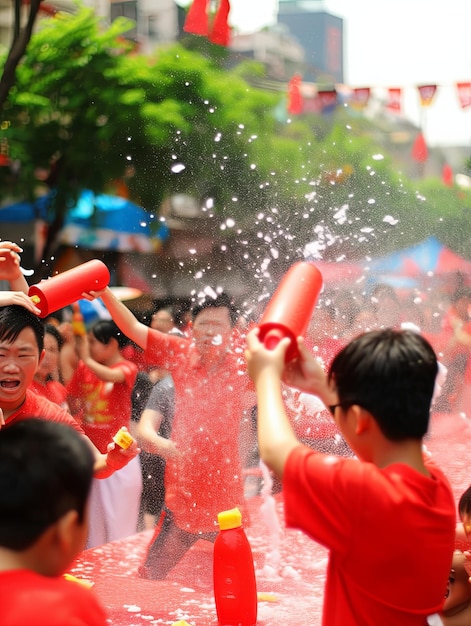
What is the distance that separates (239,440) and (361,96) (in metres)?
4.09

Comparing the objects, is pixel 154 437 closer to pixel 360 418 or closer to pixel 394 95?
pixel 360 418

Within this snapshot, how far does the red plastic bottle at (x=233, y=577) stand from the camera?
252 centimetres

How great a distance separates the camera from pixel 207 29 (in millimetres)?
5539

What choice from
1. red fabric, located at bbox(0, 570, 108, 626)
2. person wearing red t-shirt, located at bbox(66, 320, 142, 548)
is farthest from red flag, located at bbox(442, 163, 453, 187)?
red fabric, located at bbox(0, 570, 108, 626)

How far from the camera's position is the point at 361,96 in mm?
6875

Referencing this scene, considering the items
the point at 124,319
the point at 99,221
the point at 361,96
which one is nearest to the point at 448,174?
the point at 99,221

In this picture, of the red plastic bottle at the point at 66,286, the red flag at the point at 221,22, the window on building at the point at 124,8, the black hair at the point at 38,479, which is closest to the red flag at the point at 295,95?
the red flag at the point at 221,22

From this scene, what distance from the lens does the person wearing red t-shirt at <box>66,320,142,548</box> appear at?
4406 mm

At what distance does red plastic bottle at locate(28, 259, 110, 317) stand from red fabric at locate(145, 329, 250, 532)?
1.92ft

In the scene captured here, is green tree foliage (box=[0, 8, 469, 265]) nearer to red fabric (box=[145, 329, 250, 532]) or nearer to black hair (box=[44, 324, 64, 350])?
black hair (box=[44, 324, 64, 350])

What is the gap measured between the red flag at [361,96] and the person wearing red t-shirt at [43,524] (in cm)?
581

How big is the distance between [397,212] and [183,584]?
2.68 m

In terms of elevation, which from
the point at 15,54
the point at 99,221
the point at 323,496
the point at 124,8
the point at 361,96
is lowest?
the point at 99,221

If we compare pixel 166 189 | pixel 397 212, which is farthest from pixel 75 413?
pixel 166 189
